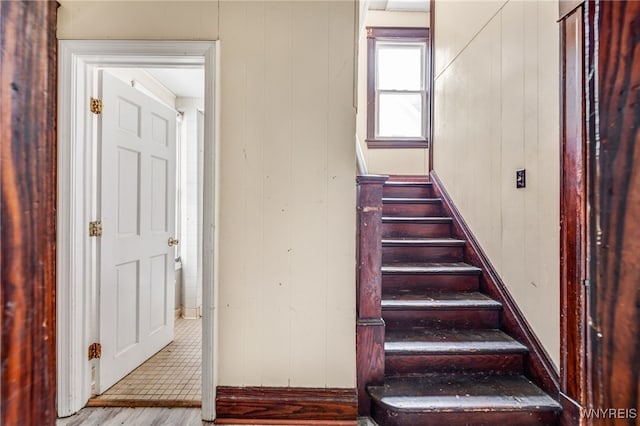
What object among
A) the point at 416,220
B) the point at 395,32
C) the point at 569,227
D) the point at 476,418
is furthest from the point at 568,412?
the point at 395,32

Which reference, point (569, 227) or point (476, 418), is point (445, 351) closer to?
point (476, 418)

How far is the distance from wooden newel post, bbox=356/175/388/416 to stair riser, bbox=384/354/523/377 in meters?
0.14

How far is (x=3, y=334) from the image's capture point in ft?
1.21

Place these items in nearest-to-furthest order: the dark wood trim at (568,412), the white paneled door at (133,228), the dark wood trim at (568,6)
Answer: the dark wood trim at (568,6), the dark wood trim at (568,412), the white paneled door at (133,228)

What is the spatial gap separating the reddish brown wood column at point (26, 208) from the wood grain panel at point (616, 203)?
68 centimetres

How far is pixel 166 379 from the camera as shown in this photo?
2.14m

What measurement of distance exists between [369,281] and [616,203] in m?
1.45

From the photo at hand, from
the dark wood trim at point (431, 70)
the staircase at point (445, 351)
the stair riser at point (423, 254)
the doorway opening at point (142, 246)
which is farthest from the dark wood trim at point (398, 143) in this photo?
the doorway opening at point (142, 246)

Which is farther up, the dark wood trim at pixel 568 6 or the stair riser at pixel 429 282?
the dark wood trim at pixel 568 6

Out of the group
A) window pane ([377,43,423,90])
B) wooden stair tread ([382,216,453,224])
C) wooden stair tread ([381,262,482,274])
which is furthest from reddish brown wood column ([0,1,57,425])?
window pane ([377,43,423,90])

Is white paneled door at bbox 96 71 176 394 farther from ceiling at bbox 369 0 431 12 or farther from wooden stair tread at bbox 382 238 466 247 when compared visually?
ceiling at bbox 369 0 431 12

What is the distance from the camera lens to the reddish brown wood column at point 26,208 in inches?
14.7

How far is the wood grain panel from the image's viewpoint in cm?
38

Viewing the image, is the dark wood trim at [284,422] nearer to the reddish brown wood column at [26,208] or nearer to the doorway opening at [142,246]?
the doorway opening at [142,246]
